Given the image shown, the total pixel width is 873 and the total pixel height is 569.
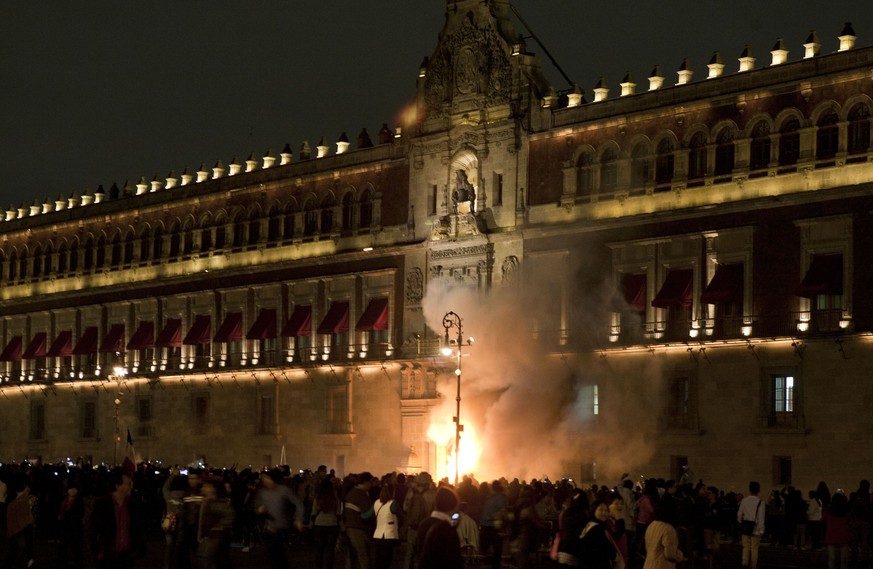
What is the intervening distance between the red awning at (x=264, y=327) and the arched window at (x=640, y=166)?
62.8 ft

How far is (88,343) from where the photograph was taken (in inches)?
2955

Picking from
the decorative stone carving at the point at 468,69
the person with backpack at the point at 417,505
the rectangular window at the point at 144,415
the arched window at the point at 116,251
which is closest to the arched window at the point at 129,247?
the arched window at the point at 116,251

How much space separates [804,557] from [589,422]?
15.7 metres

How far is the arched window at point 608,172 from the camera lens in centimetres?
5378

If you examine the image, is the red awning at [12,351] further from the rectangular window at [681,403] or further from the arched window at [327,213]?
the rectangular window at [681,403]

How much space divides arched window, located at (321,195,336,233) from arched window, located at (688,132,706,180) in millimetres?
18032

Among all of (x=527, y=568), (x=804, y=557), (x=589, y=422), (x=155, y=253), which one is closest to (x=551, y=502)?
(x=804, y=557)

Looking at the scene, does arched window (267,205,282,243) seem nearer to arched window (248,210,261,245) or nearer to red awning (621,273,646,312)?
arched window (248,210,261,245)

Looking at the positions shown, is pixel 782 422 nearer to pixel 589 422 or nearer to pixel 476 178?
pixel 589 422

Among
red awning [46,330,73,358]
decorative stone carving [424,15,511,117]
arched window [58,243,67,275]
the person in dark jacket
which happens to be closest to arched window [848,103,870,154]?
decorative stone carving [424,15,511,117]

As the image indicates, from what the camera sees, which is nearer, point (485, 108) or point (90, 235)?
point (485, 108)

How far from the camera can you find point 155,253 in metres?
74.1

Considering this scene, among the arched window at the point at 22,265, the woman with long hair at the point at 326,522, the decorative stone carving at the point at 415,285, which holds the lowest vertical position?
the woman with long hair at the point at 326,522

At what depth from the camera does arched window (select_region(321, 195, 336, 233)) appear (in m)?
64.2
